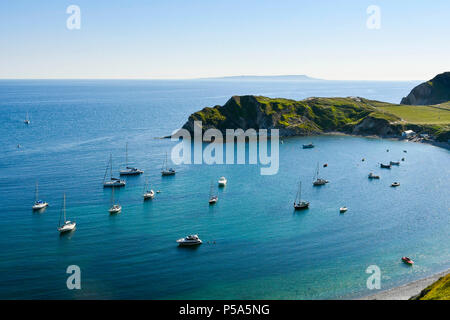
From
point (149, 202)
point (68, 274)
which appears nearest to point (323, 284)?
point (68, 274)

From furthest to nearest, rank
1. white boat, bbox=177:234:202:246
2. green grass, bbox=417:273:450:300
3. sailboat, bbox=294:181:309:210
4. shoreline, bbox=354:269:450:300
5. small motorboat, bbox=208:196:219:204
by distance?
small motorboat, bbox=208:196:219:204 → sailboat, bbox=294:181:309:210 → white boat, bbox=177:234:202:246 → shoreline, bbox=354:269:450:300 → green grass, bbox=417:273:450:300

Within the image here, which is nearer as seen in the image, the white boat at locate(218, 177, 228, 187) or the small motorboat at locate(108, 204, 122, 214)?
the small motorboat at locate(108, 204, 122, 214)

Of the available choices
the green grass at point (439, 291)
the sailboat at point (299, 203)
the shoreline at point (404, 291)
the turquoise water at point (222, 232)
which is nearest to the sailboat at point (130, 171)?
the turquoise water at point (222, 232)

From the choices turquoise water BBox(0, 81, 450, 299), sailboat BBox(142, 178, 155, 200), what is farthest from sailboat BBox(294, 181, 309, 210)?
sailboat BBox(142, 178, 155, 200)

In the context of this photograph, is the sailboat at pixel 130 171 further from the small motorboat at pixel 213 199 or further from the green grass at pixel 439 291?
the green grass at pixel 439 291

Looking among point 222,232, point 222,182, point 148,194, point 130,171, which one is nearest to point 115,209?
point 148,194

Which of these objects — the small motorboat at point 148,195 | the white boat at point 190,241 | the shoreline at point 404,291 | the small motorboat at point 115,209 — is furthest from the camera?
the small motorboat at point 148,195

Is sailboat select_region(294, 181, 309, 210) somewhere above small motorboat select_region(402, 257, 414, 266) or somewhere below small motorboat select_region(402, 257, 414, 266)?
above

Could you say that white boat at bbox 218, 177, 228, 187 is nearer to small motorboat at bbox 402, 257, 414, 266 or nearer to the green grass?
small motorboat at bbox 402, 257, 414, 266
